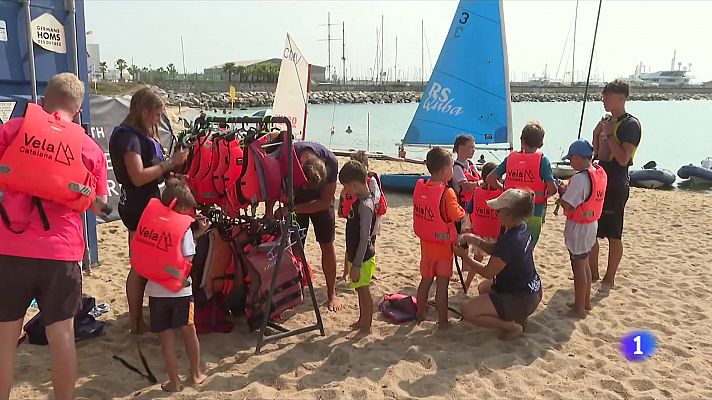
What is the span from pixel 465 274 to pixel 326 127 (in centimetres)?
3291

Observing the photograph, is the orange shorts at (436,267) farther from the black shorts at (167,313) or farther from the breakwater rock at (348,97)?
the breakwater rock at (348,97)

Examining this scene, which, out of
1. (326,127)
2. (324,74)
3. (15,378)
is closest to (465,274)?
(15,378)

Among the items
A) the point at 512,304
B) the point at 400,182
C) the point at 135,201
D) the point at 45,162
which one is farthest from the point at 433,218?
the point at 400,182

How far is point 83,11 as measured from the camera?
17.4 ft

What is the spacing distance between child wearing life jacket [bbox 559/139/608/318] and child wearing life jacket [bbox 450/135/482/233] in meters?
0.89

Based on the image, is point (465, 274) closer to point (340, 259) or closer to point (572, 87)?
point (340, 259)

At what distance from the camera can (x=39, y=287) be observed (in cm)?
284

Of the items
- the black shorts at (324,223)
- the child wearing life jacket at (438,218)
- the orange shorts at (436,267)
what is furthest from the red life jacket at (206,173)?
the orange shorts at (436,267)

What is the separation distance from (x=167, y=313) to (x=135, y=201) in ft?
3.25

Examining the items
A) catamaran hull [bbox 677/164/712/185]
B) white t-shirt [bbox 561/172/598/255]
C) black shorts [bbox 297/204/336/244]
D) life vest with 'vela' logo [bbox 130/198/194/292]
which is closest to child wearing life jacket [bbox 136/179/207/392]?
life vest with 'vela' logo [bbox 130/198/194/292]

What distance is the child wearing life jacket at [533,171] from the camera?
4656 millimetres

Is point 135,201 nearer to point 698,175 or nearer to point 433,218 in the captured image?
point 433,218

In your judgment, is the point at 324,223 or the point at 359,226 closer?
the point at 359,226

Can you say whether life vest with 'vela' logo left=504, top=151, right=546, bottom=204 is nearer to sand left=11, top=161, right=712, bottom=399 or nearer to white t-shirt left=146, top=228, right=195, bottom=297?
sand left=11, top=161, right=712, bottom=399
